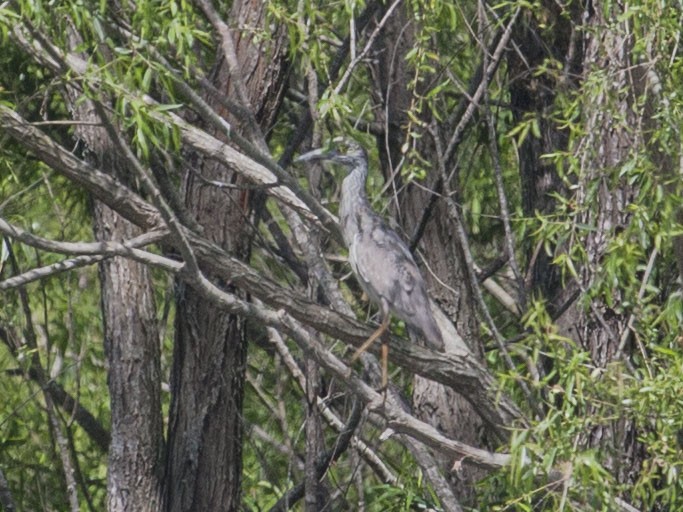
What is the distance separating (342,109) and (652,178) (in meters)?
1.12

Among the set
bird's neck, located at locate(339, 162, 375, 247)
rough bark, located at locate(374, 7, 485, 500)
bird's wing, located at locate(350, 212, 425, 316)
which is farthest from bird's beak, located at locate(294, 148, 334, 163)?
rough bark, located at locate(374, 7, 485, 500)

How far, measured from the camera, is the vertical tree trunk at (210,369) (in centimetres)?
687

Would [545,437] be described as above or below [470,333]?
above

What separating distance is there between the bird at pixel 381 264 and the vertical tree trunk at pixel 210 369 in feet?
2.24

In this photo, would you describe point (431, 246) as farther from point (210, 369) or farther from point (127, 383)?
point (127, 383)

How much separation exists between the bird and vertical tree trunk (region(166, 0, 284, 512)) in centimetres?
68

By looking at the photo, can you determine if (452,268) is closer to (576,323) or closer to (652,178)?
(576,323)

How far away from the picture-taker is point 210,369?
693 centimetres

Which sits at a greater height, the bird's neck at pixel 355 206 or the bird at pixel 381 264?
the bird's neck at pixel 355 206

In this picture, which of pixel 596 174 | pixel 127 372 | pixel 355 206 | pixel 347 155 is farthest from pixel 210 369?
pixel 596 174

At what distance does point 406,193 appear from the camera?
23.6 ft

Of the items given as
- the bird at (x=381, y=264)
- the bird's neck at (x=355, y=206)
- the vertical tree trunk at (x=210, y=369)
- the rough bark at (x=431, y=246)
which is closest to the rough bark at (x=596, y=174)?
the rough bark at (x=431, y=246)

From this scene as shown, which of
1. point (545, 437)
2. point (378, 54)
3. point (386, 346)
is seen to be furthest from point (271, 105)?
point (545, 437)

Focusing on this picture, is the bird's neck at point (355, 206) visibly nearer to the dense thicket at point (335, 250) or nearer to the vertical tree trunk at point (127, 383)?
the dense thicket at point (335, 250)
